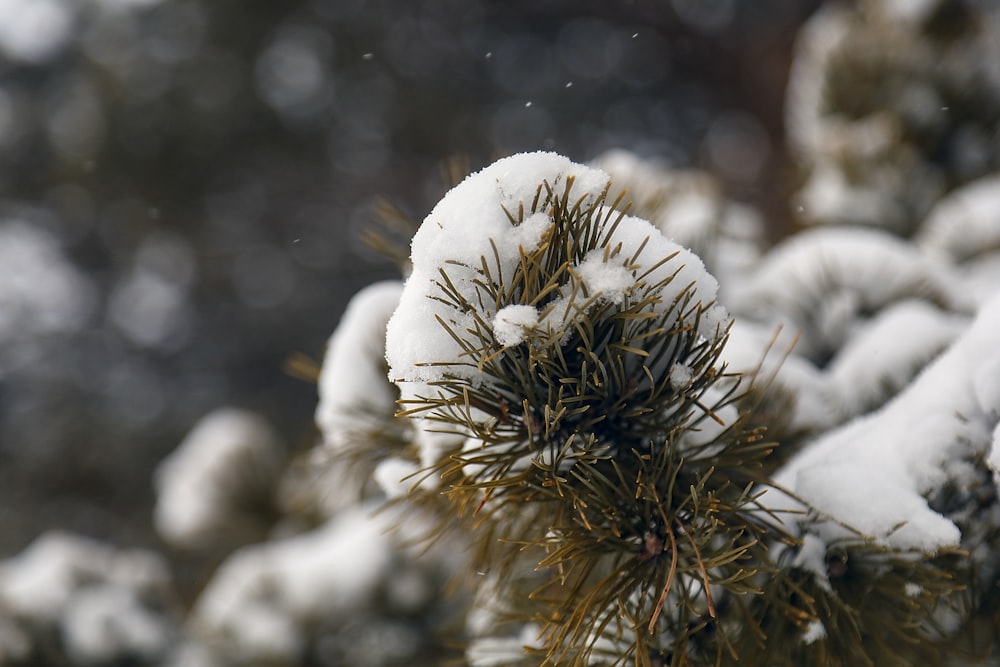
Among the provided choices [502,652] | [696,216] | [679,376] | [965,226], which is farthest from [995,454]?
[965,226]

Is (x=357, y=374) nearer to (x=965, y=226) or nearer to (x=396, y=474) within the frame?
(x=396, y=474)

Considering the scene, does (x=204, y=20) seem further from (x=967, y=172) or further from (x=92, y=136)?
(x=967, y=172)

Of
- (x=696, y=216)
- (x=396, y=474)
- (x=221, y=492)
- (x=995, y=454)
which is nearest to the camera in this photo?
(x=995, y=454)

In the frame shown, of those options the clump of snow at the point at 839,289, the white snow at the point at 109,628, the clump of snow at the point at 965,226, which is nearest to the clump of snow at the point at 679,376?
the clump of snow at the point at 839,289

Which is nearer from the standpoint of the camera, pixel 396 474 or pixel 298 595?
pixel 396 474

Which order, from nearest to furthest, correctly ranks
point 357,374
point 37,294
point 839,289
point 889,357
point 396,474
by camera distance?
point 396,474
point 357,374
point 889,357
point 839,289
point 37,294

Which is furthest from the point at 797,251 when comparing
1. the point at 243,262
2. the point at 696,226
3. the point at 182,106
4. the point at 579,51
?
the point at 243,262

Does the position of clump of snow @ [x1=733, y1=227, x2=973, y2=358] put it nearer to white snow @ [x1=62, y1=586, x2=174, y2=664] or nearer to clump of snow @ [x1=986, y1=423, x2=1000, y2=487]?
clump of snow @ [x1=986, y1=423, x2=1000, y2=487]
